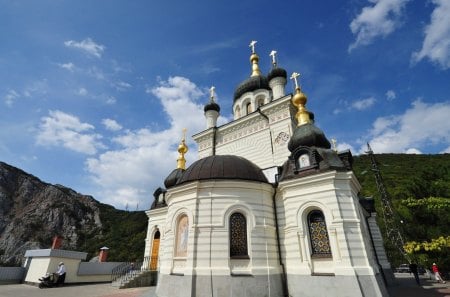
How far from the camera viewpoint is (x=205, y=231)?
10.4 meters

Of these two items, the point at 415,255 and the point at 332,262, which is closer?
the point at 332,262

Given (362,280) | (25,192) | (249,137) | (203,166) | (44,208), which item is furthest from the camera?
(25,192)

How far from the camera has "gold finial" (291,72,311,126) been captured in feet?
44.1

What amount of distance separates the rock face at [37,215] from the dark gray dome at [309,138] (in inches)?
2117

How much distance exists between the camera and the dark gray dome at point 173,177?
1784 cm

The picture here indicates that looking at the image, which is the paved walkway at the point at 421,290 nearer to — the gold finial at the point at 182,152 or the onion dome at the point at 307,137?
the onion dome at the point at 307,137

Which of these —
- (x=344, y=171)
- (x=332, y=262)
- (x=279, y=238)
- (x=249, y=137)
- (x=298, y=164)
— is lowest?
(x=332, y=262)

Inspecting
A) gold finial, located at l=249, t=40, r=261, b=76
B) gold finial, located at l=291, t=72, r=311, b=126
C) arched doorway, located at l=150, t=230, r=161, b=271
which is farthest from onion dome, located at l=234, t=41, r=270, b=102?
arched doorway, located at l=150, t=230, r=161, b=271

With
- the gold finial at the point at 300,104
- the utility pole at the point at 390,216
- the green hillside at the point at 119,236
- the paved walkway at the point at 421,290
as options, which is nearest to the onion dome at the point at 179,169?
the gold finial at the point at 300,104

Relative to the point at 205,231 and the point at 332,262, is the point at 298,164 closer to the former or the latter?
the point at 332,262

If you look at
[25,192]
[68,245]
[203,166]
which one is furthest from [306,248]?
[25,192]

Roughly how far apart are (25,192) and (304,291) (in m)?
70.4

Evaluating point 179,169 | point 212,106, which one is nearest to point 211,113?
point 212,106

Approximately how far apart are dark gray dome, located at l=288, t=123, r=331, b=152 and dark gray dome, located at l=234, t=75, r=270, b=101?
895 cm
